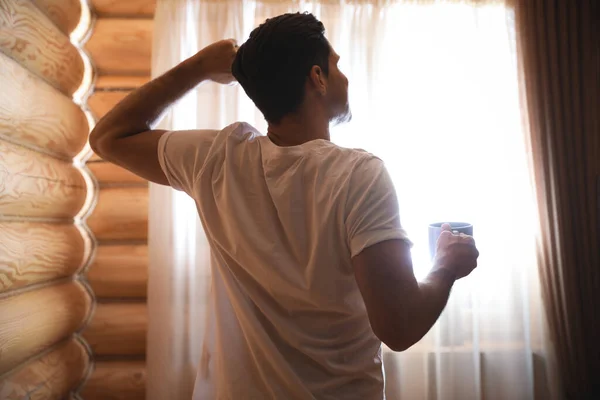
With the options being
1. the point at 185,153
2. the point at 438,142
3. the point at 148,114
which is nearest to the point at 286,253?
the point at 185,153

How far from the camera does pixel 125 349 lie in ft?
7.09

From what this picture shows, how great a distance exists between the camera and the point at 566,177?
2180mm

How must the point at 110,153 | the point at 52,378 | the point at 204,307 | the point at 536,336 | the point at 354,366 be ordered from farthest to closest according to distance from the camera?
the point at 536,336 < the point at 204,307 < the point at 52,378 < the point at 110,153 < the point at 354,366

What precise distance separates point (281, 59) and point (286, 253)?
1.33 feet

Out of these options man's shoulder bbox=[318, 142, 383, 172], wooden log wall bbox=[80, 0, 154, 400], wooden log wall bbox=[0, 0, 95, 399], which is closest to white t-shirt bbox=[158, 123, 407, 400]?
man's shoulder bbox=[318, 142, 383, 172]

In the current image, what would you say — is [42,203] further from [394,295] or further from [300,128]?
[394,295]

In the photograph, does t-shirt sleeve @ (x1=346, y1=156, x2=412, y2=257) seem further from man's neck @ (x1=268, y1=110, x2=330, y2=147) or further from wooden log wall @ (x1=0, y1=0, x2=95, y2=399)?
A: wooden log wall @ (x1=0, y1=0, x2=95, y2=399)

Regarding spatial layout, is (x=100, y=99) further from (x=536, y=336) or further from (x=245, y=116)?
(x=536, y=336)

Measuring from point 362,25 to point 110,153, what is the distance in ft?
5.43

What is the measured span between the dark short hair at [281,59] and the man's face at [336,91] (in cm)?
2

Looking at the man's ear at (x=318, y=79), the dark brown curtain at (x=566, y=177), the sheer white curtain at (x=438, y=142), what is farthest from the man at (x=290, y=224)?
the dark brown curtain at (x=566, y=177)

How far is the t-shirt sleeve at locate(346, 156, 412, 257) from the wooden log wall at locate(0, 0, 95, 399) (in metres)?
1.38

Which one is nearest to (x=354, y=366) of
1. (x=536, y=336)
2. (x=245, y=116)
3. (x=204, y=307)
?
(x=204, y=307)

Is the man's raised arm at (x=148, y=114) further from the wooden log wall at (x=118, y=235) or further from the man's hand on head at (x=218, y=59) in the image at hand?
the wooden log wall at (x=118, y=235)
